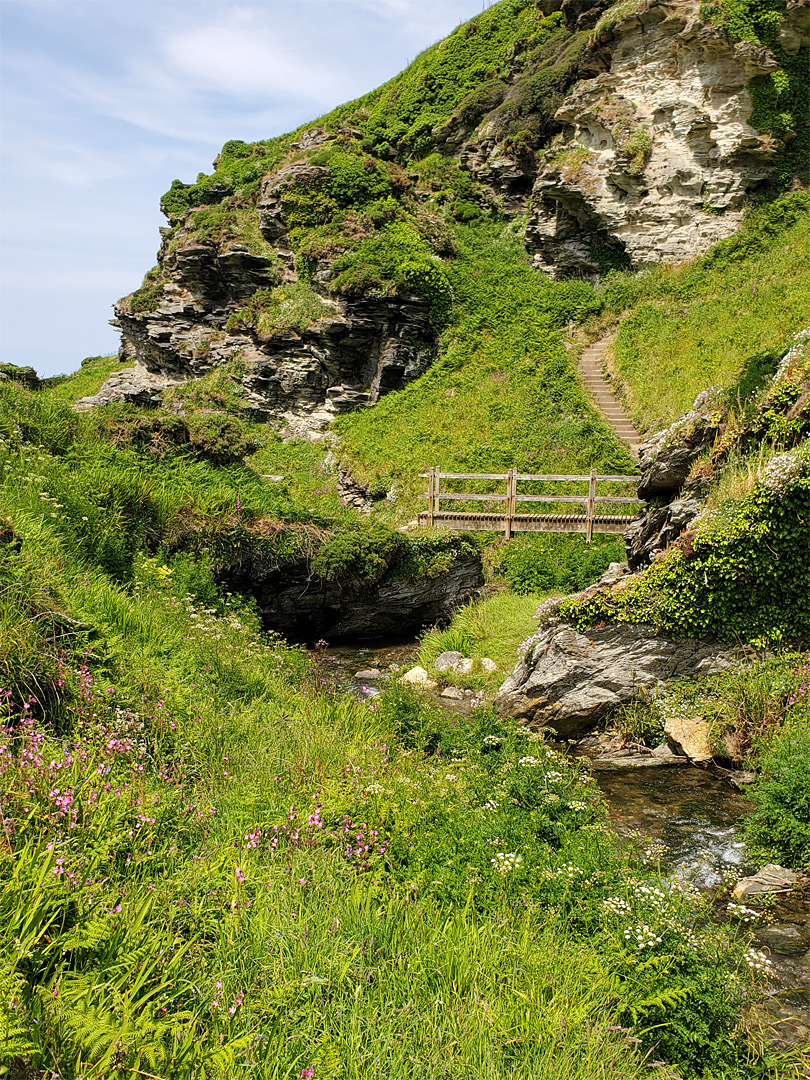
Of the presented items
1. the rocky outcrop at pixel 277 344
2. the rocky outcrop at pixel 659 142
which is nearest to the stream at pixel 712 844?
the rocky outcrop at pixel 277 344

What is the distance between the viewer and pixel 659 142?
26.8 meters

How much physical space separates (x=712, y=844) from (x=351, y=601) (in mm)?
8882

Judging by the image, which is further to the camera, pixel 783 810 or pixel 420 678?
pixel 420 678

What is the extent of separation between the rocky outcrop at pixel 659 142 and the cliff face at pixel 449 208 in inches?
2.7

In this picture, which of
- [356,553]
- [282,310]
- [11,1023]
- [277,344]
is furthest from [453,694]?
[282,310]

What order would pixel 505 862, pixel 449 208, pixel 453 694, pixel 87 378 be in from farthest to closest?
1. pixel 87 378
2. pixel 449 208
3. pixel 453 694
4. pixel 505 862

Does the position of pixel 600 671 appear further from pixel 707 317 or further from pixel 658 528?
pixel 707 317

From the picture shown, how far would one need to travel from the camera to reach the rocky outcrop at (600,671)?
8570mm

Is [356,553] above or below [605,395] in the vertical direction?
below

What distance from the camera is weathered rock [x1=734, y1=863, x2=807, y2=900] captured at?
16.5 ft

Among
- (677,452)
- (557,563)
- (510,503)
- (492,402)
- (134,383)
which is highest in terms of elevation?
(134,383)

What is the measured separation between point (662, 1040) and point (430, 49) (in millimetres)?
50945

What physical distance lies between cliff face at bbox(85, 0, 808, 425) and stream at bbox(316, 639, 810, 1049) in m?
20.7

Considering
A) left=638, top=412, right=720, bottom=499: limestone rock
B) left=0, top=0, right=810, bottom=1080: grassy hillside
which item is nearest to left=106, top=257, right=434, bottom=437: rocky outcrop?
left=0, top=0, right=810, bottom=1080: grassy hillside
